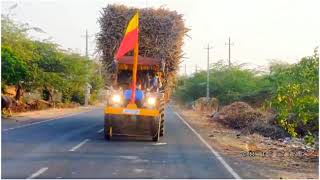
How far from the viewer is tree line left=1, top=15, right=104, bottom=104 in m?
36.6

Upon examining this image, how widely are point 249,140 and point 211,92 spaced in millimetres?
41419

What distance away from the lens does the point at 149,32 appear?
24641mm

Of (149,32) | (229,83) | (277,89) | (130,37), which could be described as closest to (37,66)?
(229,83)

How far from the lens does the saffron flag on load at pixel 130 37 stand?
21.0m

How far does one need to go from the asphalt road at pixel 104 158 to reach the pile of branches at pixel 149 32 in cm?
420

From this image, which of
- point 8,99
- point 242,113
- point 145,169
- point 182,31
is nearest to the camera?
point 145,169

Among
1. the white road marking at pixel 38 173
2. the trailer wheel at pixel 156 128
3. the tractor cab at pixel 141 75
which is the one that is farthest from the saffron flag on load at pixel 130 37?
the white road marking at pixel 38 173

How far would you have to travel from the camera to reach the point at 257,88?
5281 centimetres

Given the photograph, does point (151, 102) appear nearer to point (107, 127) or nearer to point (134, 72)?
point (134, 72)

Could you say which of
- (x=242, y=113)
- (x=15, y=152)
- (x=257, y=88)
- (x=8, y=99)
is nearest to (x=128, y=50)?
(x=15, y=152)

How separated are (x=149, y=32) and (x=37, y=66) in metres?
26.1

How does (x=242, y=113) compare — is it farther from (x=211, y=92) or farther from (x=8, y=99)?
(x=211, y=92)

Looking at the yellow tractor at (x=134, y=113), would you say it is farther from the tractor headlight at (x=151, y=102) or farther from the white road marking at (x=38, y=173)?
the white road marking at (x=38, y=173)

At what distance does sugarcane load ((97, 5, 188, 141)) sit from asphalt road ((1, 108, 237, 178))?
77cm
